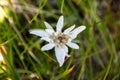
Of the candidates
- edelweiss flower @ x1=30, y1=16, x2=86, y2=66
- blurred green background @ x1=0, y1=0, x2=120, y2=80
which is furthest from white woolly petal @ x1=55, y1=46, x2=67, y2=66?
blurred green background @ x1=0, y1=0, x2=120, y2=80

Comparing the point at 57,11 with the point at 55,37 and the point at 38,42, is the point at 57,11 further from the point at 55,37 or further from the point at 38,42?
the point at 55,37

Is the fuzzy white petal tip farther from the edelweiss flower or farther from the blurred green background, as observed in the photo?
the blurred green background

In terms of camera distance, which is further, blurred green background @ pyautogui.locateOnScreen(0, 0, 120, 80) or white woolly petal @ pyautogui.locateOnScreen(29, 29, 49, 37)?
blurred green background @ pyautogui.locateOnScreen(0, 0, 120, 80)

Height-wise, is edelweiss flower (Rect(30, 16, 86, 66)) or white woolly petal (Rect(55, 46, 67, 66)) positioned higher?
edelweiss flower (Rect(30, 16, 86, 66))

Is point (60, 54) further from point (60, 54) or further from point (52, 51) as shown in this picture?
point (52, 51)

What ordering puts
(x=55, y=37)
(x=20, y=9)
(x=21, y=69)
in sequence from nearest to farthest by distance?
(x=55, y=37) → (x=21, y=69) → (x=20, y=9)

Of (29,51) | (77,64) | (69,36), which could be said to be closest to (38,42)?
(29,51)

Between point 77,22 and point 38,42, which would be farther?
point 77,22

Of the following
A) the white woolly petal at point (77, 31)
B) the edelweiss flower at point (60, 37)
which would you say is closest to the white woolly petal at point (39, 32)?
the edelweiss flower at point (60, 37)

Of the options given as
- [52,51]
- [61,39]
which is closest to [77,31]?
[61,39]
